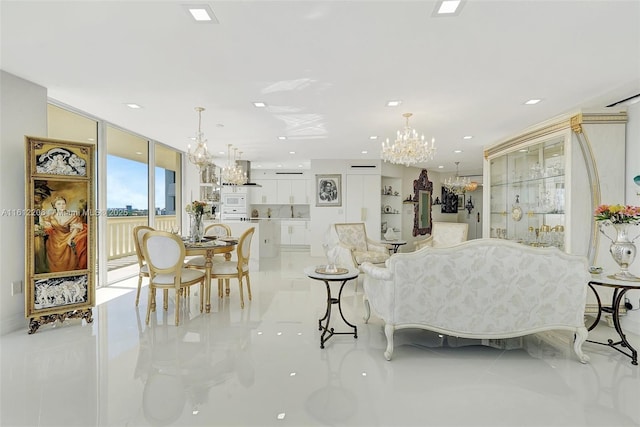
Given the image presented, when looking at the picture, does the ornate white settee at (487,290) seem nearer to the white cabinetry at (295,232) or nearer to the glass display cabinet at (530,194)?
the glass display cabinet at (530,194)

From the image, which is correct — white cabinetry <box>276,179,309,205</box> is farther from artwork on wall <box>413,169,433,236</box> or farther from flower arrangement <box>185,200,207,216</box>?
flower arrangement <box>185,200,207,216</box>

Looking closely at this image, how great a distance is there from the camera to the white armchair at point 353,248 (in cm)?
548

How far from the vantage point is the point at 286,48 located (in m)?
2.60

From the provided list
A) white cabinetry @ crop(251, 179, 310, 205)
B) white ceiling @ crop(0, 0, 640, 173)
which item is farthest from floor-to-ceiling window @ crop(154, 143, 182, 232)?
white cabinetry @ crop(251, 179, 310, 205)

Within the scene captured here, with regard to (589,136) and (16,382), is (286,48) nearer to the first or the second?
(16,382)

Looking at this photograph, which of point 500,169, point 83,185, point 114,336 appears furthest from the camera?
point 500,169

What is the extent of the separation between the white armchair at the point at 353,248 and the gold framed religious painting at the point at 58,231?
11.6ft

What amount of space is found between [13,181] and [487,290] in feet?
15.3

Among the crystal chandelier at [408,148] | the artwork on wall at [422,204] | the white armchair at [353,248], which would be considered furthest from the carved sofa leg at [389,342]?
the artwork on wall at [422,204]

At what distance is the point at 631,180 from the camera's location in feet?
11.9

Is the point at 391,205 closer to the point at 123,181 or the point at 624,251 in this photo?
the point at 624,251

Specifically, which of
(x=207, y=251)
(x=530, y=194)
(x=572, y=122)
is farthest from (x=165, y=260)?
(x=530, y=194)

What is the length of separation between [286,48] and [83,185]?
9.01 feet

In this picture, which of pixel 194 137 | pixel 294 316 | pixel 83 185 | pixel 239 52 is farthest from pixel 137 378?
pixel 194 137
